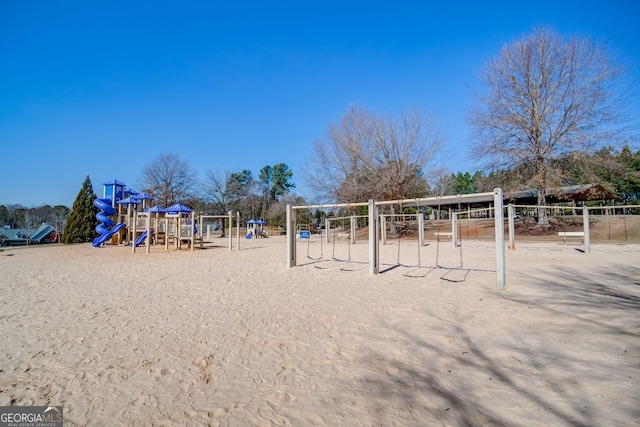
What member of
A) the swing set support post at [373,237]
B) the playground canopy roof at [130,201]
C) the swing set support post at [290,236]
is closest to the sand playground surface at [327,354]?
the swing set support post at [373,237]

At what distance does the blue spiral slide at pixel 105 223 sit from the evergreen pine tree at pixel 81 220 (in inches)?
224

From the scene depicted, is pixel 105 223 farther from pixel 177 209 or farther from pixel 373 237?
pixel 373 237

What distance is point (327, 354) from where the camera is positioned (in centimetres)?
376

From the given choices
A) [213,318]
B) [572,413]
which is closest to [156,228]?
[213,318]

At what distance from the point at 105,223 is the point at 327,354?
22100 mm

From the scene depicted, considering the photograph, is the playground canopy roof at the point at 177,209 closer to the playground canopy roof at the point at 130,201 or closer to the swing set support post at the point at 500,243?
the playground canopy roof at the point at 130,201

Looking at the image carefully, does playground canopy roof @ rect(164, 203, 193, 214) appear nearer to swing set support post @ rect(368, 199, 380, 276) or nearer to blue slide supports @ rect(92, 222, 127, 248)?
blue slide supports @ rect(92, 222, 127, 248)

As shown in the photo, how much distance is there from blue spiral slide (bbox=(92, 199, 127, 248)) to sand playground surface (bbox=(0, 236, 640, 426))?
13.7m

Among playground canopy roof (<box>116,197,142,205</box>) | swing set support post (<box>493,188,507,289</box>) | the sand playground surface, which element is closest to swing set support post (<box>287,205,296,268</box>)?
the sand playground surface

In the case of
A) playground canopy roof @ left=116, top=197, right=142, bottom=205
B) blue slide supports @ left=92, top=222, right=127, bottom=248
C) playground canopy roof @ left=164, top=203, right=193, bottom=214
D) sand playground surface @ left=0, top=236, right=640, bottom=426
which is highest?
playground canopy roof @ left=116, top=197, right=142, bottom=205

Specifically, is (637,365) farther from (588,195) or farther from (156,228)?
(588,195)

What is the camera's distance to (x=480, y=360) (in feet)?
11.5

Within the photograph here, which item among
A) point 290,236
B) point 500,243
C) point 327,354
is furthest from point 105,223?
point 500,243

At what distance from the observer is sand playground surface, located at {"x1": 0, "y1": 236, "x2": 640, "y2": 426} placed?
2.60 m
